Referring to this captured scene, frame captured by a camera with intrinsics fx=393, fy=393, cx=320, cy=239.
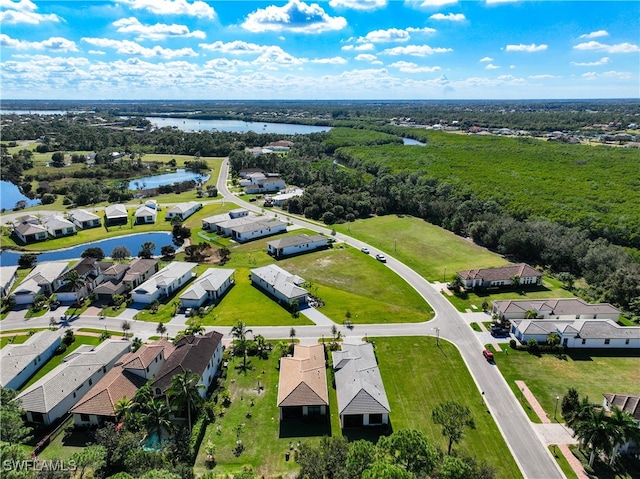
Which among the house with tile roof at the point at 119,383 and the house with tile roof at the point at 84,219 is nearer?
the house with tile roof at the point at 119,383

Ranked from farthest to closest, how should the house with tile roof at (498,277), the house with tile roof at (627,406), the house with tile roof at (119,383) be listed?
the house with tile roof at (498,277) < the house with tile roof at (119,383) < the house with tile roof at (627,406)

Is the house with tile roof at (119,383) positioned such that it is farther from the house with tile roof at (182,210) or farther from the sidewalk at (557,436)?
the house with tile roof at (182,210)

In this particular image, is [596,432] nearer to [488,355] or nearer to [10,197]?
[488,355]

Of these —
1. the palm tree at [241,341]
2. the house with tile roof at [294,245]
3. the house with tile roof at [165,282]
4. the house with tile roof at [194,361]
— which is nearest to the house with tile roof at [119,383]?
the house with tile roof at [194,361]

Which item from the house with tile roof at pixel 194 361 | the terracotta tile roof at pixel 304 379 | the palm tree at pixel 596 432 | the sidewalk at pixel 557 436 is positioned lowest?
the sidewalk at pixel 557 436

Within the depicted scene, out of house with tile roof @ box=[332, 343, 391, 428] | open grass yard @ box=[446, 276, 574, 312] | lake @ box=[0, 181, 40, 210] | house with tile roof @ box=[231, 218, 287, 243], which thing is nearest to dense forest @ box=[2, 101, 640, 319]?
lake @ box=[0, 181, 40, 210]

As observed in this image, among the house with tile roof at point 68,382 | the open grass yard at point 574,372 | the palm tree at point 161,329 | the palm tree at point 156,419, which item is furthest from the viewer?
the palm tree at point 161,329

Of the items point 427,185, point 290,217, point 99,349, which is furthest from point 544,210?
point 99,349
